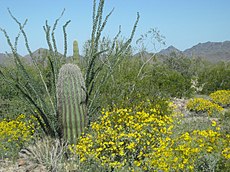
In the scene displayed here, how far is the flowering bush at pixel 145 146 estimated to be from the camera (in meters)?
3.86

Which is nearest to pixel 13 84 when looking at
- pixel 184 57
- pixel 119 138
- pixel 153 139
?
pixel 119 138

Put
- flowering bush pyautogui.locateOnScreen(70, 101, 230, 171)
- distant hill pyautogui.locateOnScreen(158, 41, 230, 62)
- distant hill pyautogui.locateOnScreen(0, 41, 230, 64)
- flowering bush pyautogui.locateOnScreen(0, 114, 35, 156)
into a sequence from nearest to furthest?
flowering bush pyautogui.locateOnScreen(70, 101, 230, 171) → flowering bush pyautogui.locateOnScreen(0, 114, 35, 156) → distant hill pyautogui.locateOnScreen(0, 41, 230, 64) → distant hill pyautogui.locateOnScreen(158, 41, 230, 62)

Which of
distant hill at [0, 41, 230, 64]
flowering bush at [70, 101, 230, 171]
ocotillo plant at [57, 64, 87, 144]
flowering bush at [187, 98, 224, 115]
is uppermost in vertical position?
distant hill at [0, 41, 230, 64]

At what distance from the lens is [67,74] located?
5.22 m

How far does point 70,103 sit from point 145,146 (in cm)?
132

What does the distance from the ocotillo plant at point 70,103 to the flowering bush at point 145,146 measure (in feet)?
0.99

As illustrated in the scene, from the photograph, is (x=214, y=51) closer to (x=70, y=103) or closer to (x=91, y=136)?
(x=70, y=103)

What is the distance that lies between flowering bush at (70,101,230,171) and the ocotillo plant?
301 millimetres

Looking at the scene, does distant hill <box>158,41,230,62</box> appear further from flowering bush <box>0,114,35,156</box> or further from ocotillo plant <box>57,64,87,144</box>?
ocotillo plant <box>57,64,87,144</box>

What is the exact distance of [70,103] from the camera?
5230 millimetres

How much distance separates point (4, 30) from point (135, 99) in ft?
9.97

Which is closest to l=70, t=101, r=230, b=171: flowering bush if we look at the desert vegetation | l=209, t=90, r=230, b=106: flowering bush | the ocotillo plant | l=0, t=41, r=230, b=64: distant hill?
the desert vegetation

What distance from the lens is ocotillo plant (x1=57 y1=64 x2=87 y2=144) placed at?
522cm

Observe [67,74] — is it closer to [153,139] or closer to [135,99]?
[153,139]
